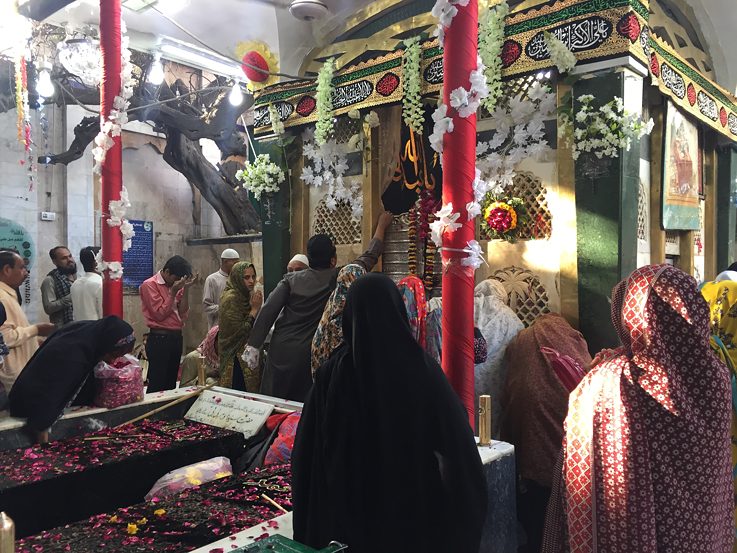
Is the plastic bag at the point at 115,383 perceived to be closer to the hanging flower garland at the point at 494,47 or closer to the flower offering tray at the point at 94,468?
the flower offering tray at the point at 94,468

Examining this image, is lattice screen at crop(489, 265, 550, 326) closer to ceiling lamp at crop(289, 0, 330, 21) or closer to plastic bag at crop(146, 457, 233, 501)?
plastic bag at crop(146, 457, 233, 501)

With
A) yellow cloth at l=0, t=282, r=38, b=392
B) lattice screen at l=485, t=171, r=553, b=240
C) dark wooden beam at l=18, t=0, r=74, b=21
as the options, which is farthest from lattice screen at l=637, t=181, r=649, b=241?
dark wooden beam at l=18, t=0, r=74, b=21

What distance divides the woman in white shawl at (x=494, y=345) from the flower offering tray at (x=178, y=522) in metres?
1.51

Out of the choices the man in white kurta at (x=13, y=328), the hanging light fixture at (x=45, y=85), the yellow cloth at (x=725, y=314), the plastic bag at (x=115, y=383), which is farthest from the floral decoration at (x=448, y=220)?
the hanging light fixture at (x=45, y=85)

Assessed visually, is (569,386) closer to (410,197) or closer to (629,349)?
(629,349)

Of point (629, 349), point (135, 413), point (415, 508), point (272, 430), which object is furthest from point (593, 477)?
point (135, 413)

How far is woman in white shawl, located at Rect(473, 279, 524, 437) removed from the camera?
3662 millimetres

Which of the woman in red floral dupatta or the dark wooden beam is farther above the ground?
the dark wooden beam

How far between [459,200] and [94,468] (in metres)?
2.10

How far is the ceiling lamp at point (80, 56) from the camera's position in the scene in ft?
28.7

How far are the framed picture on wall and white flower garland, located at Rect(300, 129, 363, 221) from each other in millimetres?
2567

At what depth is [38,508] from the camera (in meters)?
2.60

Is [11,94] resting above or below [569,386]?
above

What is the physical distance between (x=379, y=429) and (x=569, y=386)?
1.13m
